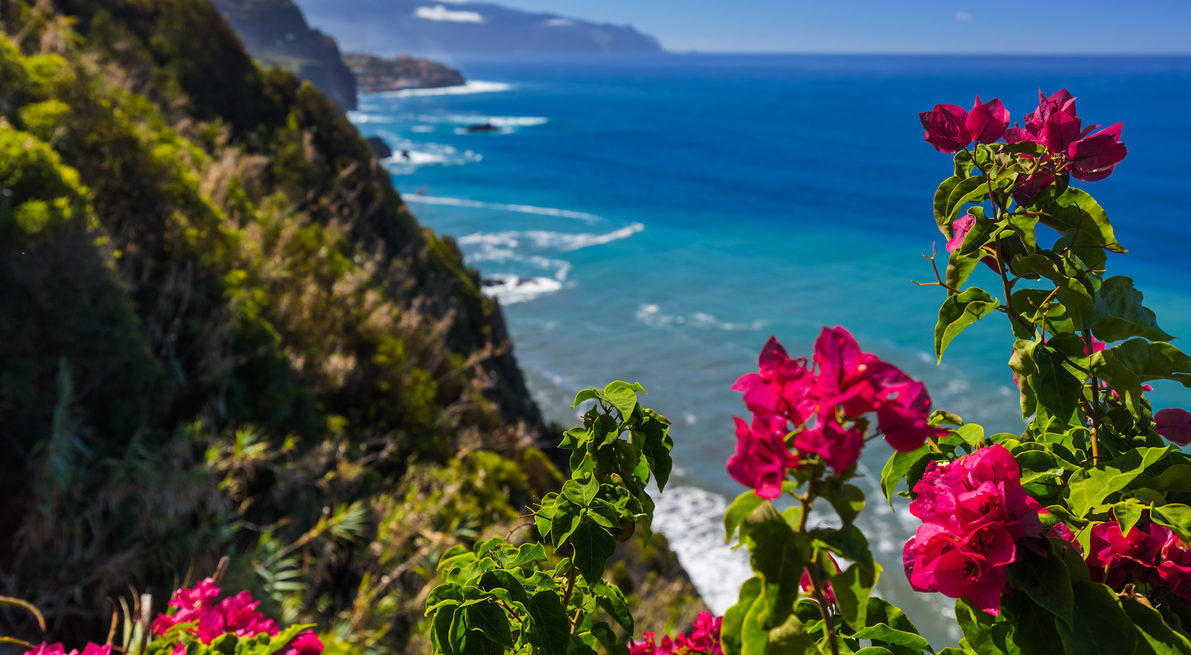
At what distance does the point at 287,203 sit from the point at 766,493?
9.80 m

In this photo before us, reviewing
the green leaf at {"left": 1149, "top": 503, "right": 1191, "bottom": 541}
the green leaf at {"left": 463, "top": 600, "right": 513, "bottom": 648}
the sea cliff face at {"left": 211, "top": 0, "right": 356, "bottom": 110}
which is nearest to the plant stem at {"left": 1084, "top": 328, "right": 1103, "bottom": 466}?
the green leaf at {"left": 1149, "top": 503, "right": 1191, "bottom": 541}

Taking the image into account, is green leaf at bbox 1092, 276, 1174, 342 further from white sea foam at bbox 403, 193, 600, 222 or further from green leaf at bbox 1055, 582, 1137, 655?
white sea foam at bbox 403, 193, 600, 222

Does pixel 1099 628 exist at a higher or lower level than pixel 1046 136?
lower

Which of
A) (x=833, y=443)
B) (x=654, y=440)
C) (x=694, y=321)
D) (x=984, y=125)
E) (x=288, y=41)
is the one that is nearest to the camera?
(x=833, y=443)

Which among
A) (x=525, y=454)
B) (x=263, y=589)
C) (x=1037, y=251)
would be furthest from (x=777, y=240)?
(x=1037, y=251)

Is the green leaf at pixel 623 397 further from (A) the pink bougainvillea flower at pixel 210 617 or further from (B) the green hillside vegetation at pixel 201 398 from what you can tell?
(B) the green hillside vegetation at pixel 201 398

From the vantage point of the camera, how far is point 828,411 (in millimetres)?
670

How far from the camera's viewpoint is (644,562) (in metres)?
8.33

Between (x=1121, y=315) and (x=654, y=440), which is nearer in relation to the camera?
(x=1121, y=315)

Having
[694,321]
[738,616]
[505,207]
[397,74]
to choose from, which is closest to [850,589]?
[738,616]

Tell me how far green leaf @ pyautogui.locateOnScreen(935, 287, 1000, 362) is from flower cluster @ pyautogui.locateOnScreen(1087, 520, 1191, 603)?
0.32m

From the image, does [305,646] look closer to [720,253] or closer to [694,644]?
[694,644]

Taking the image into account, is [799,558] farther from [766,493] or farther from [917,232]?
[917,232]

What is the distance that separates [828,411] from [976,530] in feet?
1.06
